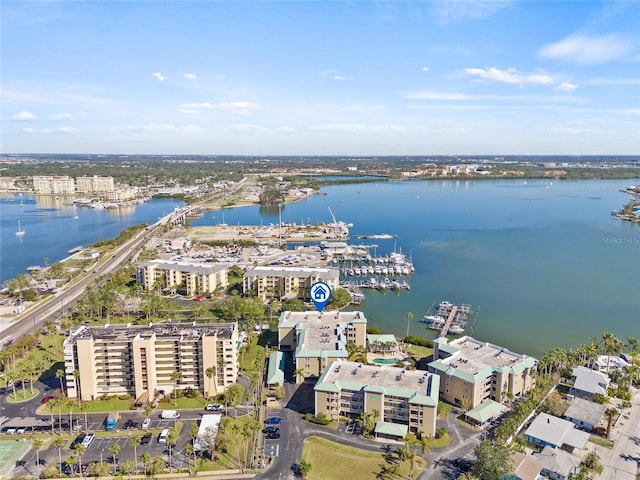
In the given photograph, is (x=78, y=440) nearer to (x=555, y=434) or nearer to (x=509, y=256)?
(x=555, y=434)

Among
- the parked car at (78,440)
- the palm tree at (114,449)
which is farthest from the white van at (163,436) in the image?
the parked car at (78,440)

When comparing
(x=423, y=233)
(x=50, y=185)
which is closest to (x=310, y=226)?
(x=423, y=233)

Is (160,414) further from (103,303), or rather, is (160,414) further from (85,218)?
(85,218)

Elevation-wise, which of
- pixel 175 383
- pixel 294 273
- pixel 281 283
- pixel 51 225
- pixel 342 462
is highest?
pixel 294 273

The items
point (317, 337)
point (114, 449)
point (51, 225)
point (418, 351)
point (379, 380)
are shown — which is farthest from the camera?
point (51, 225)

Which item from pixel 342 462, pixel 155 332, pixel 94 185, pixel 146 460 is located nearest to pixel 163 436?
pixel 146 460

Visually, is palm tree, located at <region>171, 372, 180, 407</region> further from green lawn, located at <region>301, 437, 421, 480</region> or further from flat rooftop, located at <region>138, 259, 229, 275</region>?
flat rooftop, located at <region>138, 259, 229, 275</region>
